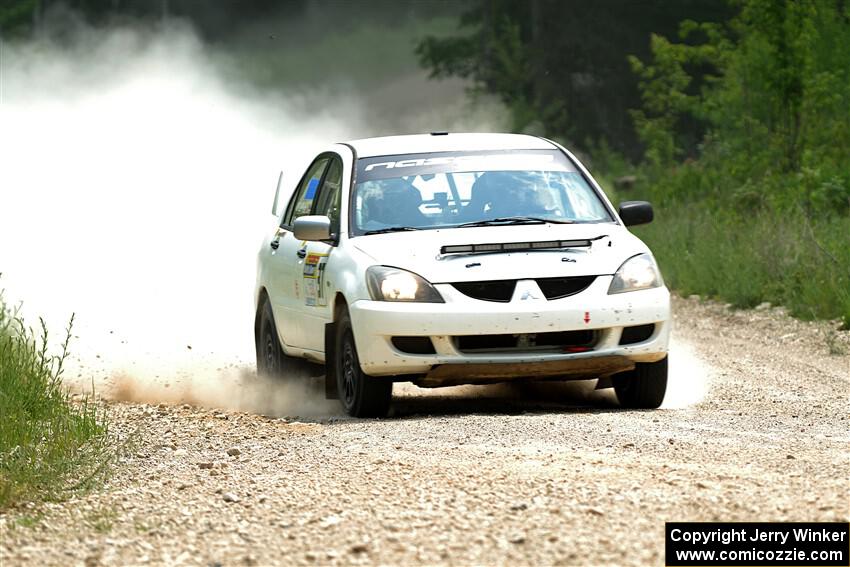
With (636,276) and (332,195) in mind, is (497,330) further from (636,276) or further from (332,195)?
(332,195)

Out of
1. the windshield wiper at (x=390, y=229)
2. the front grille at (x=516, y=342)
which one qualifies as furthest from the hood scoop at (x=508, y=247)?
the windshield wiper at (x=390, y=229)

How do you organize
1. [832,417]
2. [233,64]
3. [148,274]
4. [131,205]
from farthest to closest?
[233,64], [131,205], [148,274], [832,417]

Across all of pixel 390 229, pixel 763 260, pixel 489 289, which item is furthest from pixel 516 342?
pixel 763 260

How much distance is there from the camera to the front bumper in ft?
33.5

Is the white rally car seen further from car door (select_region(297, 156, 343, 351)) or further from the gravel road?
the gravel road

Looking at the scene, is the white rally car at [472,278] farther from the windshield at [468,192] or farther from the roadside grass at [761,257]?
the roadside grass at [761,257]

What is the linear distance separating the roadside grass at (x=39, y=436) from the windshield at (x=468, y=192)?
216 cm

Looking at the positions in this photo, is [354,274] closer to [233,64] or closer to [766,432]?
[766,432]

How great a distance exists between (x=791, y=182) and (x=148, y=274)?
27.3 ft

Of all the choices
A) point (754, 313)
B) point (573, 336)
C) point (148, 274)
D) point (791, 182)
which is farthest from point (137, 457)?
point (791, 182)

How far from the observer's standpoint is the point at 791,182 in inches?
931

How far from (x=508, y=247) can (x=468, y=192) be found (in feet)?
3.27

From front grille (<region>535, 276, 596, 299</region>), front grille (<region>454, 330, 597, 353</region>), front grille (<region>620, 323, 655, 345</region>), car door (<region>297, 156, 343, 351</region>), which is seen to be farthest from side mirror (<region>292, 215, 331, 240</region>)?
front grille (<region>620, 323, 655, 345</region>)

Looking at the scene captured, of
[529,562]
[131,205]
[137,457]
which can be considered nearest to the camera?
[529,562]
